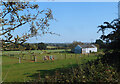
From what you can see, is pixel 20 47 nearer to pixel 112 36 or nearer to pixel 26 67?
pixel 112 36

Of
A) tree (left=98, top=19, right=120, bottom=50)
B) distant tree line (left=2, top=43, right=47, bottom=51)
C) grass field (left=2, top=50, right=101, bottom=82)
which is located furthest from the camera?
tree (left=98, top=19, right=120, bottom=50)

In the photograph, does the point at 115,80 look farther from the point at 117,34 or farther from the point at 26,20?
the point at 26,20

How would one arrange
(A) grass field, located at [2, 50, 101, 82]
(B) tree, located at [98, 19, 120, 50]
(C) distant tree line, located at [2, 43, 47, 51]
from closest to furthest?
(C) distant tree line, located at [2, 43, 47, 51] → (A) grass field, located at [2, 50, 101, 82] → (B) tree, located at [98, 19, 120, 50]

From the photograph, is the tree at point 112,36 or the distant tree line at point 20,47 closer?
the distant tree line at point 20,47

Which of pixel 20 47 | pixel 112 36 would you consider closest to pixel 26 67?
pixel 112 36

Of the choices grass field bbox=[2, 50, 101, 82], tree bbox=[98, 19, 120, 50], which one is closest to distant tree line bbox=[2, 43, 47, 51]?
grass field bbox=[2, 50, 101, 82]

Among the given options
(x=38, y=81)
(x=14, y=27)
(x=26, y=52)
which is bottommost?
(x=38, y=81)

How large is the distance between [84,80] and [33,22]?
10.5 ft

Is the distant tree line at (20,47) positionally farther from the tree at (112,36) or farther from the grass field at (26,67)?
the tree at (112,36)

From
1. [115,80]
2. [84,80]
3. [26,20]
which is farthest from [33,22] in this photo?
[115,80]

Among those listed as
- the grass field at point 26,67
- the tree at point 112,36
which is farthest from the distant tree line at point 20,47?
the tree at point 112,36

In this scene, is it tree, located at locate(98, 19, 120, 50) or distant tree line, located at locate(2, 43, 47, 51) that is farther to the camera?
tree, located at locate(98, 19, 120, 50)

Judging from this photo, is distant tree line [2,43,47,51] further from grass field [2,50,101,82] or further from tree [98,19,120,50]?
tree [98,19,120,50]

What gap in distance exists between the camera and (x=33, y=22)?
156cm
